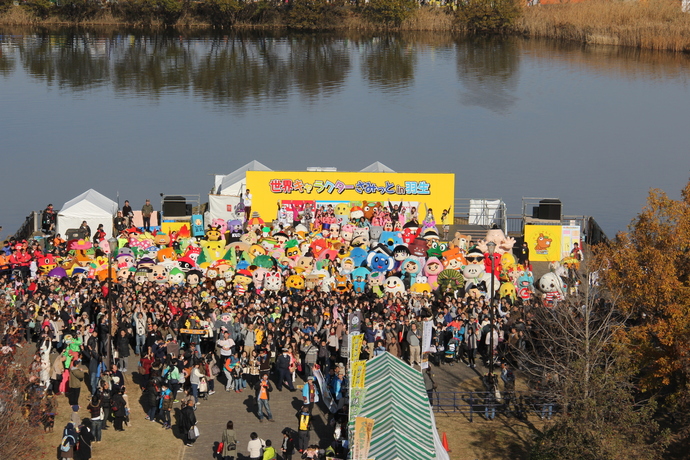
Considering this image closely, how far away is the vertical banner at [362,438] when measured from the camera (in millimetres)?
22031

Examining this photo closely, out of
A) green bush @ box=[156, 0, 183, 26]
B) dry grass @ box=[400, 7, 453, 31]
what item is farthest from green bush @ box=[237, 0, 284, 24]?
dry grass @ box=[400, 7, 453, 31]

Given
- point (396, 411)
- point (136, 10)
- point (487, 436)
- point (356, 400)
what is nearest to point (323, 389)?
point (356, 400)

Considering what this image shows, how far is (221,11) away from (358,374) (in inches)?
3109

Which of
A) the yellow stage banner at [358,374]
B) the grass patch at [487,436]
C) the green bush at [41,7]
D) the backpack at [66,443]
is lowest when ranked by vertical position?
the grass patch at [487,436]

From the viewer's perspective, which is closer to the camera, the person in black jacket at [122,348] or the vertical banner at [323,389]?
the vertical banner at [323,389]

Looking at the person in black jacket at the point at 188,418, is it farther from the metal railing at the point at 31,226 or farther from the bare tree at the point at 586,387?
the metal railing at the point at 31,226

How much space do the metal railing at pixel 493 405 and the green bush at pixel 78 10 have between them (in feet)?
267

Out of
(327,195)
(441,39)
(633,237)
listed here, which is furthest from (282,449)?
(441,39)

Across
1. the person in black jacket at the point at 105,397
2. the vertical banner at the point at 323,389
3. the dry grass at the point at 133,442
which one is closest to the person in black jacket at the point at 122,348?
the dry grass at the point at 133,442

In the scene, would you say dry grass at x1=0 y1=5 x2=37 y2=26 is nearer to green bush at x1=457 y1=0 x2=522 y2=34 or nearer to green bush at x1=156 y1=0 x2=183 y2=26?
green bush at x1=156 y1=0 x2=183 y2=26

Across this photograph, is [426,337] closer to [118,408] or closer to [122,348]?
[122,348]

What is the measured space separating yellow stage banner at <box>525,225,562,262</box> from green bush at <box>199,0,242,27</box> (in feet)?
206

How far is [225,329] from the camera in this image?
29.2 meters


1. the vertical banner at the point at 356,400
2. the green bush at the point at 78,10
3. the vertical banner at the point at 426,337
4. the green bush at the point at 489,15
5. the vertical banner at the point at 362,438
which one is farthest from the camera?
the green bush at the point at 78,10
